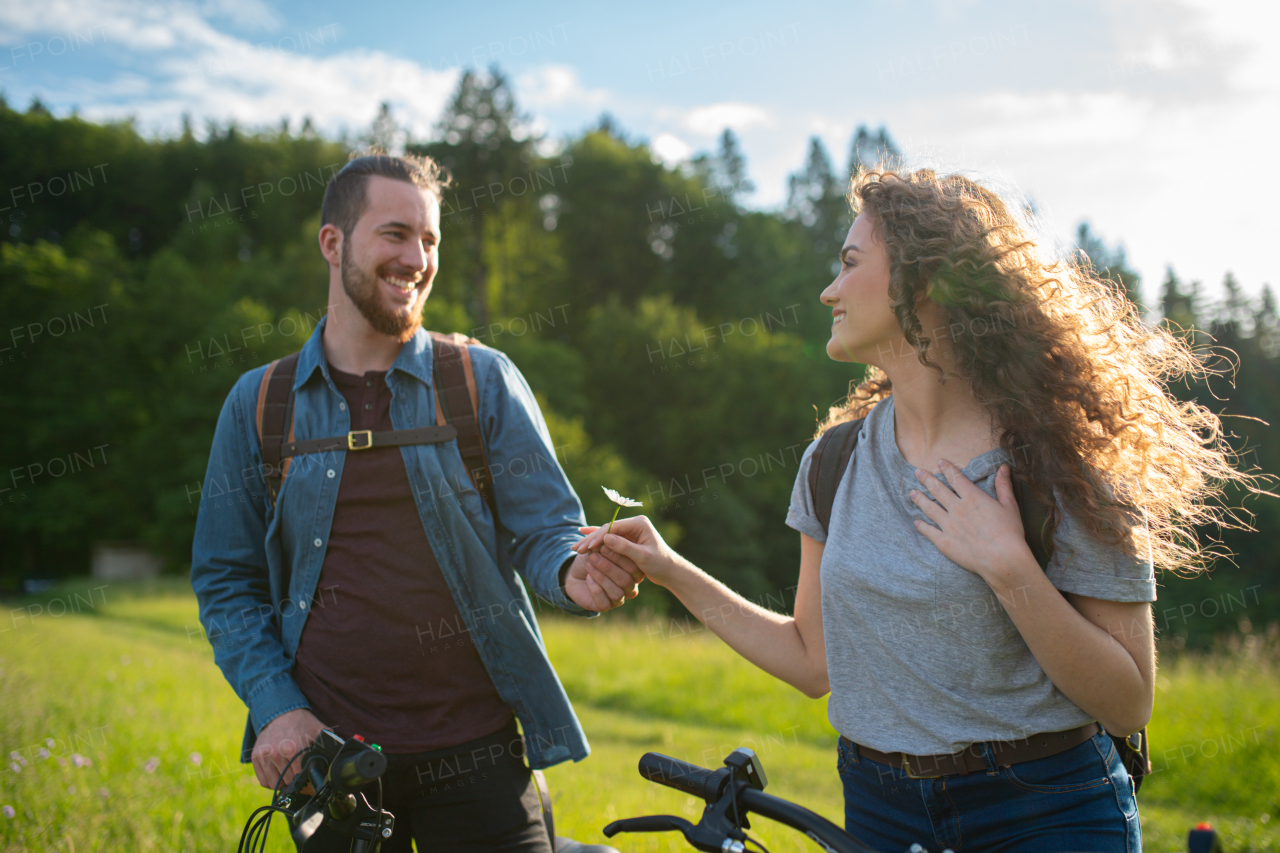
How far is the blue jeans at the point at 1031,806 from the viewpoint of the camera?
6.30ft

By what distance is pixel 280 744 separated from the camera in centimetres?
248

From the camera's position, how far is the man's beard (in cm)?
298

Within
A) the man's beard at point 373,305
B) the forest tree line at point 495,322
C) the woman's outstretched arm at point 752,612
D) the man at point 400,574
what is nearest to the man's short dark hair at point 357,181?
the man at point 400,574

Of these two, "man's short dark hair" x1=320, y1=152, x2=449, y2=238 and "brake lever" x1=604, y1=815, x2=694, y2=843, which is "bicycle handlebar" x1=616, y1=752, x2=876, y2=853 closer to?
"brake lever" x1=604, y1=815, x2=694, y2=843

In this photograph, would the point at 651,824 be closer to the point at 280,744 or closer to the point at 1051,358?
the point at 280,744

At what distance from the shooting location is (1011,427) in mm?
2141

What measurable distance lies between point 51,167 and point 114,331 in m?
16.9

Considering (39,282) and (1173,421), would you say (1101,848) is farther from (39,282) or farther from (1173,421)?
(39,282)

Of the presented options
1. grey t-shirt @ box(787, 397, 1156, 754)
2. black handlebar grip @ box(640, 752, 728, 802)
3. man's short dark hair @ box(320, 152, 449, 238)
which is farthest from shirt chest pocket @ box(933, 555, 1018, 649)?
man's short dark hair @ box(320, 152, 449, 238)

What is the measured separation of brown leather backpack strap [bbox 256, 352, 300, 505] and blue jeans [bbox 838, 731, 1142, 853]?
2159 millimetres

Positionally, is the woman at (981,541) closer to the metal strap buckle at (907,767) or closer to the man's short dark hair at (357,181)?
the metal strap buckle at (907,767)

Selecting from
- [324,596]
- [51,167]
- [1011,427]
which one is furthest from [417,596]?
[51,167]

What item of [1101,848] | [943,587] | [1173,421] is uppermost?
[1173,421]

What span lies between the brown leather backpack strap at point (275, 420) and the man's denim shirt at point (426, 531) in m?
0.03
